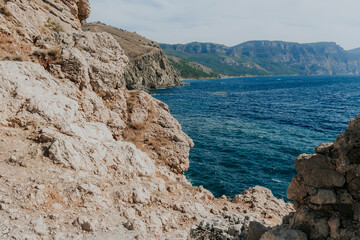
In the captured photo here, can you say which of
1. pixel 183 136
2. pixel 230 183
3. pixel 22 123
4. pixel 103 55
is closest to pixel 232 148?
pixel 230 183

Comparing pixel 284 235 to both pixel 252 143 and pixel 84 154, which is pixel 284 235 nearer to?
Result: pixel 84 154

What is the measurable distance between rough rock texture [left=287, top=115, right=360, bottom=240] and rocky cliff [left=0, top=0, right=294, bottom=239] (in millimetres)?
2141

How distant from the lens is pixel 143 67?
169500 millimetres

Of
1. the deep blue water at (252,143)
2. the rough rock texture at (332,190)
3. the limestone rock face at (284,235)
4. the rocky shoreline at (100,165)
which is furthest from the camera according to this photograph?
the deep blue water at (252,143)

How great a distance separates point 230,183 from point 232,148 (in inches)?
433

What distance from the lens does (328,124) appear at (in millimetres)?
50281

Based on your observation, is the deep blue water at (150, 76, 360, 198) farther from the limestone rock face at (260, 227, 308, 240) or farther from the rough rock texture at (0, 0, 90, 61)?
the rough rock texture at (0, 0, 90, 61)

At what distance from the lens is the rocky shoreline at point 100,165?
307 inches

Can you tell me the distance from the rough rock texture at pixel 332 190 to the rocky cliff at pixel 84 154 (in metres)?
2.14

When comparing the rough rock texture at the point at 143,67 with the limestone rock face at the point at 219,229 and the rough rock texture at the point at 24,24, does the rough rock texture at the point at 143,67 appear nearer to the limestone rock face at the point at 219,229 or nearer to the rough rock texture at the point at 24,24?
the rough rock texture at the point at 24,24

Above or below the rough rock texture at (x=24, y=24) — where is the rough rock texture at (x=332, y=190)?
below

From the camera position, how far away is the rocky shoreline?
780 centimetres

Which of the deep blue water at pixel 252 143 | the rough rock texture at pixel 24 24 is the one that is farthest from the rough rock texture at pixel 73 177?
the deep blue water at pixel 252 143

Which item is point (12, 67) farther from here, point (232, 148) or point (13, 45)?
point (232, 148)
